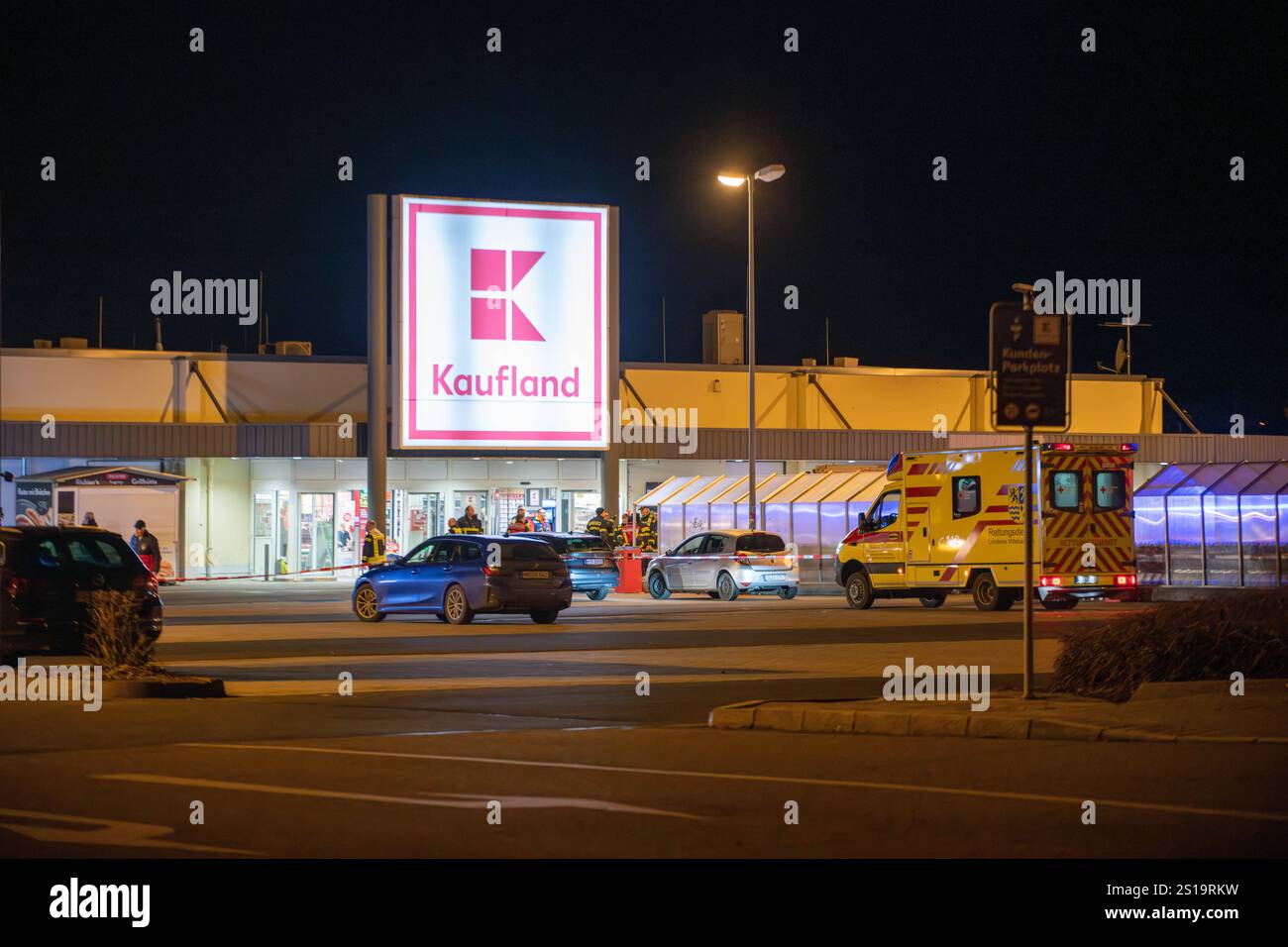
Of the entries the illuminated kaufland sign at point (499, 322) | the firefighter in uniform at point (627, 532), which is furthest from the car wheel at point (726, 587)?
the illuminated kaufland sign at point (499, 322)

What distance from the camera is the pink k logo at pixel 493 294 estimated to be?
45906mm

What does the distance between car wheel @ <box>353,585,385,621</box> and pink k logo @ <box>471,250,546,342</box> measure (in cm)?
1863

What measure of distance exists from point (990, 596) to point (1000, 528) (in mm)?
1325

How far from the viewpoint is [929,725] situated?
1235 cm

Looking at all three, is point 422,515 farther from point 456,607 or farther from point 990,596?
point 990,596

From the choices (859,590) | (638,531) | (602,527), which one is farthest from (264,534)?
(859,590)

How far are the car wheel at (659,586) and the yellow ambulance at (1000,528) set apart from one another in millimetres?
6434

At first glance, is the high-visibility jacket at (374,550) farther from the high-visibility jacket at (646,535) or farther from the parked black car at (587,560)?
the high-visibility jacket at (646,535)

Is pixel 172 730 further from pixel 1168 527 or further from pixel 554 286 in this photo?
pixel 554 286

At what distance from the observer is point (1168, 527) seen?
33.6m

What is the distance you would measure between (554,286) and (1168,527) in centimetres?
1977

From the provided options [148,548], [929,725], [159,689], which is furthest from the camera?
[148,548]
